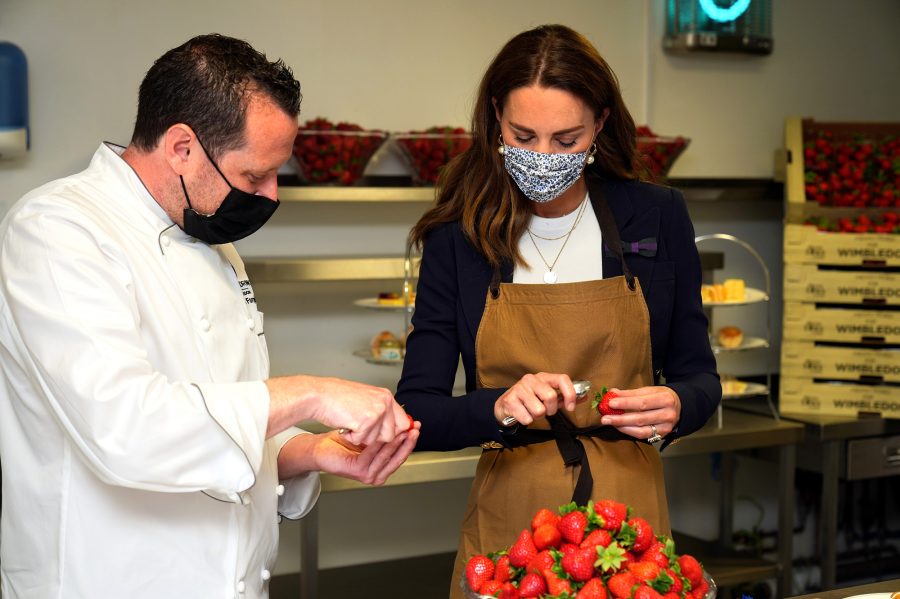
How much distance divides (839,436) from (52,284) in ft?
9.55

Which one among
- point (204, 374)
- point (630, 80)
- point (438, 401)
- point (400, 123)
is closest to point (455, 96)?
point (400, 123)

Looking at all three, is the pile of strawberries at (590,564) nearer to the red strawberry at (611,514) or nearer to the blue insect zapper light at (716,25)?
the red strawberry at (611,514)

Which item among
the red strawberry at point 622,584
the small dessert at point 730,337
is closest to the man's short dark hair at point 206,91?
the red strawberry at point 622,584

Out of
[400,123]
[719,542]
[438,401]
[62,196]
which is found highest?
[400,123]

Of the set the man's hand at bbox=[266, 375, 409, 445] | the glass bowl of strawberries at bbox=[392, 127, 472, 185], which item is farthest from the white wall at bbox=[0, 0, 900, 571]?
the man's hand at bbox=[266, 375, 409, 445]

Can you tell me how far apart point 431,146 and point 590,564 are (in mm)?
2251

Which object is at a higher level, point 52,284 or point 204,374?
point 52,284

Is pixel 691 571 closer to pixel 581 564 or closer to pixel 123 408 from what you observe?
pixel 581 564

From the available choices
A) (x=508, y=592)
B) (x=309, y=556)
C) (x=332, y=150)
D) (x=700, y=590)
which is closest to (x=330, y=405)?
(x=508, y=592)

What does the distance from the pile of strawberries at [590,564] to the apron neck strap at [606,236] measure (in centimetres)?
58

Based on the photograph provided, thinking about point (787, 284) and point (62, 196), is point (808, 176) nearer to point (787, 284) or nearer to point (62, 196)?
point (787, 284)

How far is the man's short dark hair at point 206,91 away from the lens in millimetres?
1527

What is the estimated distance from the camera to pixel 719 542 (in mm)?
4051

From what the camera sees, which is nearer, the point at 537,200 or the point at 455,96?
the point at 537,200
